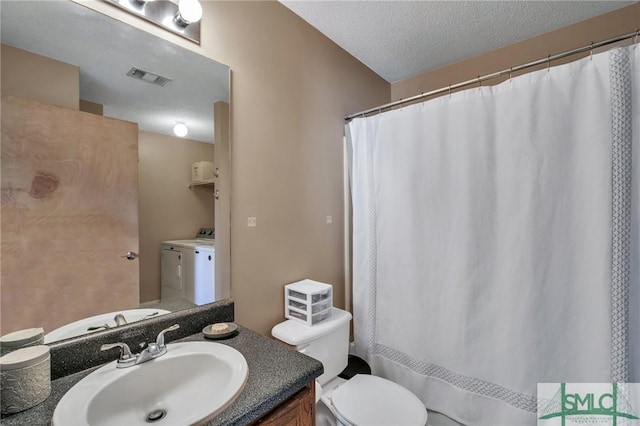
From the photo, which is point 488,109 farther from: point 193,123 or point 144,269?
point 144,269

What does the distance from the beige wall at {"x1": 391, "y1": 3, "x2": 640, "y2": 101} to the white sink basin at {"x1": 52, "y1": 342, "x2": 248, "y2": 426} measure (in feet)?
8.20

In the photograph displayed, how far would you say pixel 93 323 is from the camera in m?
0.98

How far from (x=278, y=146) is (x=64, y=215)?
3.31 feet

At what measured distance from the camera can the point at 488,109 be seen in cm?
147

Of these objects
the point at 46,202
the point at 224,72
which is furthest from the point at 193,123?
the point at 46,202

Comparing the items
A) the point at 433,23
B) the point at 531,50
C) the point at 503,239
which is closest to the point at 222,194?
the point at 503,239

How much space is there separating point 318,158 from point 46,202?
4.49ft

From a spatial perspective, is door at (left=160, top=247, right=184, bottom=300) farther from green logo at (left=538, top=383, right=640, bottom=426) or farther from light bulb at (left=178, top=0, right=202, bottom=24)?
green logo at (left=538, top=383, right=640, bottom=426)

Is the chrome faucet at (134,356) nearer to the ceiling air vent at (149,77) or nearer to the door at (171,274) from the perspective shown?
the door at (171,274)

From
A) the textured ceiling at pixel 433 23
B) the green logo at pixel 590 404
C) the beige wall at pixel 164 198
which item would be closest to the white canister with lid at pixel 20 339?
the beige wall at pixel 164 198

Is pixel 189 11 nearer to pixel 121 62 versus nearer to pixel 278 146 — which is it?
pixel 121 62

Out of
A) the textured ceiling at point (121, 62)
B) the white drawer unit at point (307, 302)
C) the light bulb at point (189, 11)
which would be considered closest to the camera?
the textured ceiling at point (121, 62)

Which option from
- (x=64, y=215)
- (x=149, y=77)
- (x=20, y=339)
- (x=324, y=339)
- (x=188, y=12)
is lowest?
(x=324, y=339)

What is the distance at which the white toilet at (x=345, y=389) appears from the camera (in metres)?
1.24
